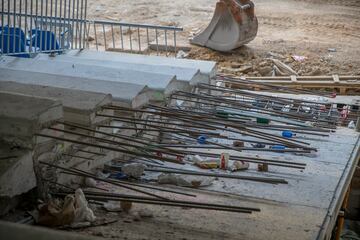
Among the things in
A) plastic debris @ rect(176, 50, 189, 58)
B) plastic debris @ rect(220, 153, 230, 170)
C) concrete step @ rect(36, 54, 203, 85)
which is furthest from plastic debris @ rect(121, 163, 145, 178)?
plastic debris @ rect(176, 50, 189, 58)

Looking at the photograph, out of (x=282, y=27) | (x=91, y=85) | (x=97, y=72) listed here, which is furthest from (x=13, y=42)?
(x=282, y=27)

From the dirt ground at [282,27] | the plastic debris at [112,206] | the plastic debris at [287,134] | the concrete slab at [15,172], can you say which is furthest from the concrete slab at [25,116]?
the dirt ground at [282,27]

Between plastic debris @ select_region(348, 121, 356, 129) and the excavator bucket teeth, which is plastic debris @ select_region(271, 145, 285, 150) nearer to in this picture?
plastic debris @ select_region(348, 121, 356, 129)

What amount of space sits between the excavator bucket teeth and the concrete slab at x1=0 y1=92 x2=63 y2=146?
9.98 metres

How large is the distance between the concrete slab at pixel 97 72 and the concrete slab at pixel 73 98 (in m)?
1.11

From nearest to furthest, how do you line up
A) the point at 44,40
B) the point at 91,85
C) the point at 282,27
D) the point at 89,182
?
the point at 89,182 → the point at 91,85 → the point at 44,40 → the point at 282,27

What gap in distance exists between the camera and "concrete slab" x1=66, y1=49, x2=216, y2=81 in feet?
28.3

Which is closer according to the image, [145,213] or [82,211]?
[82,211]

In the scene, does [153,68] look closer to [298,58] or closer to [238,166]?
[238,166]

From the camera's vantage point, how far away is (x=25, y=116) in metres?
4.47

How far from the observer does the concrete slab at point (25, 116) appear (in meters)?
4.43

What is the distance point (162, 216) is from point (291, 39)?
13.0 meters

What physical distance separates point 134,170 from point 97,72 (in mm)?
2407

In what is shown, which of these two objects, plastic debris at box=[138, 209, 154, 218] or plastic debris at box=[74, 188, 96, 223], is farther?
plastic debris at box=[138, 209, 154, 218]
